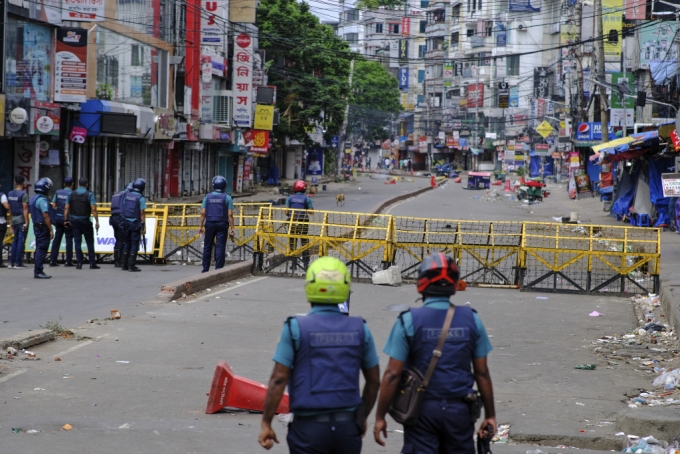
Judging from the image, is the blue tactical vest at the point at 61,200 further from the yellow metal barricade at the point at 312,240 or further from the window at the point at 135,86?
the window at the point at 135,86

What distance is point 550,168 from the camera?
104 m

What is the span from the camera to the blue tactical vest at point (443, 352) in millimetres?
5066

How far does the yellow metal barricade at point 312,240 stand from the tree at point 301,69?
4674 cm

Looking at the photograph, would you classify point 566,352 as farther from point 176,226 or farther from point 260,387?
point 176,226

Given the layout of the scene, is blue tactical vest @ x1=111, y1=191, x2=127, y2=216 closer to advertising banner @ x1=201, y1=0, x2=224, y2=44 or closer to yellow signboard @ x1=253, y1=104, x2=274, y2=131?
advertising banner @ x1=201, y1=0, x2=224, y2=44

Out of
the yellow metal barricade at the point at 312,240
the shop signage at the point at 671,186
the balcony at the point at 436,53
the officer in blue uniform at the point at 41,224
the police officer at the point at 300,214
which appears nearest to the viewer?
the officer in blue uniform at the point at 41,224

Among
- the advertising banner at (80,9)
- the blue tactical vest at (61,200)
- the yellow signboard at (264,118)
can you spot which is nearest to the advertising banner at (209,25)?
the yellow signboard at (264,118)

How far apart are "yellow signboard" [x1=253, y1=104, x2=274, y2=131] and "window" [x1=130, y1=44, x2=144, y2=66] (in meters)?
13.2

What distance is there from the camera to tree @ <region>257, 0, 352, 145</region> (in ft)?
219

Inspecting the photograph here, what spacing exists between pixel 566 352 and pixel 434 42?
126 m

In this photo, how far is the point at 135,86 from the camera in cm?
4444

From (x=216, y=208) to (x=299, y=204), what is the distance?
2.31 m

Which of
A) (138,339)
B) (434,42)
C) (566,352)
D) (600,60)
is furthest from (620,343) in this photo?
(434,42)

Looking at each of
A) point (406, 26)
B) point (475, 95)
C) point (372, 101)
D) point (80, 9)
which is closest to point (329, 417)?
point (80, 9)
